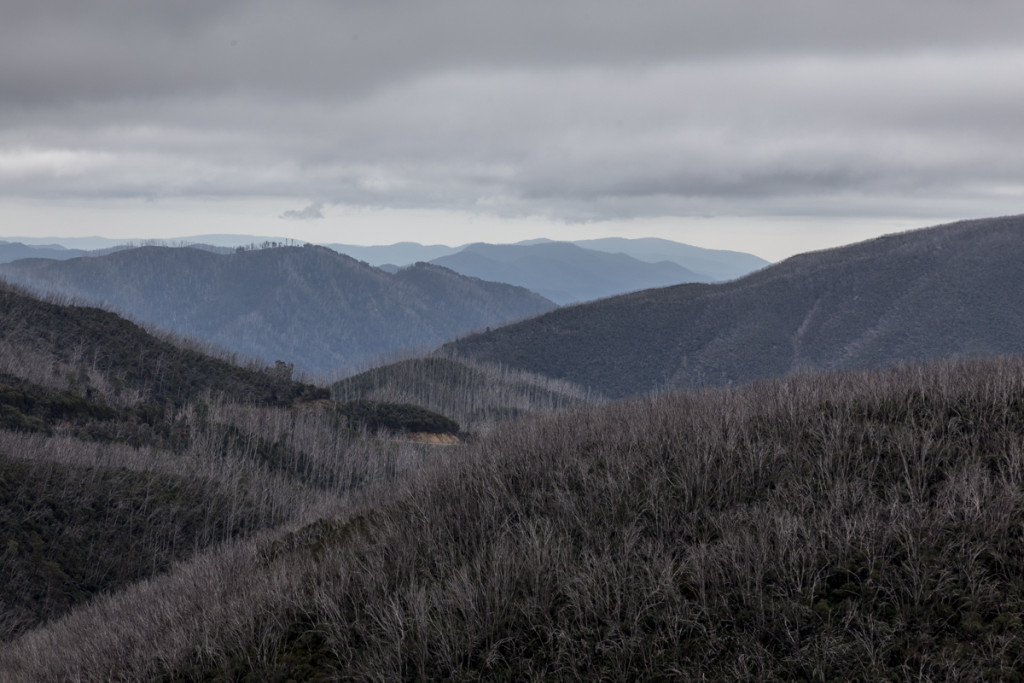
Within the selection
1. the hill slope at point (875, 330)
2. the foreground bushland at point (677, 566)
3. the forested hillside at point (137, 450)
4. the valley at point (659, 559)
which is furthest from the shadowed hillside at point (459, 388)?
the foreground bushland at point (677, 566)

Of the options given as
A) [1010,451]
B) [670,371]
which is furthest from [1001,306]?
[1010,451]

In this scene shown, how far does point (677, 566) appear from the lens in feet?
28.1

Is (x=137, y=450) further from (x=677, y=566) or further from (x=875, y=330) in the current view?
(x=875, y=330)

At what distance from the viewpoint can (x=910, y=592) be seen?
22.9 feet

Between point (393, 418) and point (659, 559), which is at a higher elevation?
point (659, 559)

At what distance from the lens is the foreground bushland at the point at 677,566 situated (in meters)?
6.93

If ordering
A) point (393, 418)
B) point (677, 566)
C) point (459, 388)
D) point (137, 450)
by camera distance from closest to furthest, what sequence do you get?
point (677, 566) < point (137, 450) < point (393, 418) < point (459, 388)

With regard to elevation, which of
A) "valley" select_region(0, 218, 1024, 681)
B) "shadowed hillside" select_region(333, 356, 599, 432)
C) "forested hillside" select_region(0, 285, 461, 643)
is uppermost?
"valley" select_region(0, 218, 1024, 681)

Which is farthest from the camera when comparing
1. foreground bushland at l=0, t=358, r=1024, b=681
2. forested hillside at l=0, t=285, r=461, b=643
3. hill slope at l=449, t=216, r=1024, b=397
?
hill slope at l=449, t=216, r=1024, b=397

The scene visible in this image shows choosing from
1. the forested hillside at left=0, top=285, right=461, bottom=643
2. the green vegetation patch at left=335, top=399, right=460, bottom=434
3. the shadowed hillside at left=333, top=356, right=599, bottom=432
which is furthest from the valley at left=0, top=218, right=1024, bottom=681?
the shadowed hillside at left=333, top=356, right=599, bottom=432

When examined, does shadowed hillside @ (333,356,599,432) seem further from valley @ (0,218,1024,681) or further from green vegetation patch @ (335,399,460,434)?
valley @ (0,218,1024,681)

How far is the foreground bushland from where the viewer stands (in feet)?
22.7

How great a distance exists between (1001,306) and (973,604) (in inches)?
7971

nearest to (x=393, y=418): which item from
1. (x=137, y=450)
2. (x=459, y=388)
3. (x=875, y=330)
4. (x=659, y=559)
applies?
(x=137, y=450)
